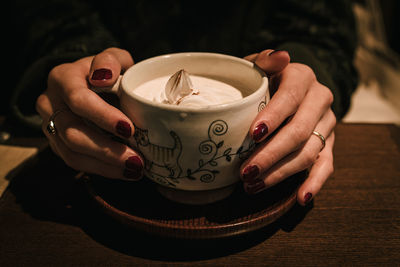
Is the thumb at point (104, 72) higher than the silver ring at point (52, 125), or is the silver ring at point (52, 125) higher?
the thumb at point (104, 72)

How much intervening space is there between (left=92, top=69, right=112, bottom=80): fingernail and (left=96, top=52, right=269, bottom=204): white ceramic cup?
0.9 inches

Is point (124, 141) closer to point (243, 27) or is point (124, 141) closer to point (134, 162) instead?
point (134, 162)

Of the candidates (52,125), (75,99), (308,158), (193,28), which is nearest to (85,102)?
(75,99)

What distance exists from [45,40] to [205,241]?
0.87m

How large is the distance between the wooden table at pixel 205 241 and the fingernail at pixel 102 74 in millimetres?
228

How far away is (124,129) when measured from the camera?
0.42 m

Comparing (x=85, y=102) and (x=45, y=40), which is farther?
(x=45, y=40)

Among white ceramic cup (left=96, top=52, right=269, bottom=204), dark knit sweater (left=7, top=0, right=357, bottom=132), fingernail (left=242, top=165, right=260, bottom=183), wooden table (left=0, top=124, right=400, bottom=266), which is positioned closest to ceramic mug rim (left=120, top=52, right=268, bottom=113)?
white ceramic cup (left=96, top=52, right=269, bottom=204)

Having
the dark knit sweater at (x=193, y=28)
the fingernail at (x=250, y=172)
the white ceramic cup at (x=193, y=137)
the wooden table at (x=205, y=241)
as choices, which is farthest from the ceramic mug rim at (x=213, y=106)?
the dark knit sweater at (x=193, y=28)

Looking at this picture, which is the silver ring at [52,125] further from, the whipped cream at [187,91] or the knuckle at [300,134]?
the knuckle at [300,134]

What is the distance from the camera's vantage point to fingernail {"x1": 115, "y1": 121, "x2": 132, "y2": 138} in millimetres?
416

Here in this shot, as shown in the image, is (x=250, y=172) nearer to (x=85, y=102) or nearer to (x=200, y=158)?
(x=200, y=158)

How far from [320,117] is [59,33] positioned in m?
0.85

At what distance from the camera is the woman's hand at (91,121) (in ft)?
1.46
